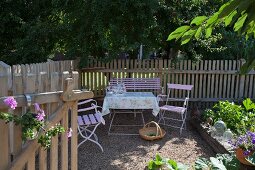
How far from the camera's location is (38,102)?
262cm

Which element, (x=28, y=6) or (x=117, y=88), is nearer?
(x=117, y=88)

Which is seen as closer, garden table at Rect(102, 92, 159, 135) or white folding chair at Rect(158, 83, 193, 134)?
garden table at Rect(102, 92, 159, 135)

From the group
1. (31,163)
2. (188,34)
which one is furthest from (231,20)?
(31,163)

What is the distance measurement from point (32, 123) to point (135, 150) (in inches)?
153

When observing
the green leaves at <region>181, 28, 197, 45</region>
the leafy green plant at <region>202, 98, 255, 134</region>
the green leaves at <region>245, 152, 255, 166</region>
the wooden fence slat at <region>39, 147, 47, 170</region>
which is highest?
the green leaves at <region>181, 28, 197, 45</region>

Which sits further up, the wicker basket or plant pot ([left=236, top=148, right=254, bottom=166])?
plant pot ([left=236, top=148, right=254, bottom=166])

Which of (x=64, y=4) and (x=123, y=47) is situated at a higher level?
(x=64, y=4)

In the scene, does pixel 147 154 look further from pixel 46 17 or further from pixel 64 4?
pixel 46 17

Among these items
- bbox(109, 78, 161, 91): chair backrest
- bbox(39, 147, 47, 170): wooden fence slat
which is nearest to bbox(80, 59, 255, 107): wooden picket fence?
bbox(109, 78, 161, 91): chair backrest

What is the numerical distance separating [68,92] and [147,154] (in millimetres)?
3312

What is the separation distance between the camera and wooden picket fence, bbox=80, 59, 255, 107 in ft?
29.5

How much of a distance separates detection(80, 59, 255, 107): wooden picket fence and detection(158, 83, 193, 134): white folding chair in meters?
0.19

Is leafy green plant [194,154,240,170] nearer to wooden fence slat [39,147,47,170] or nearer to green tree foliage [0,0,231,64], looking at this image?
wooden fence slat [39,147,47,170]

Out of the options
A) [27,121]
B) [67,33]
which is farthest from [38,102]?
[67,33]
